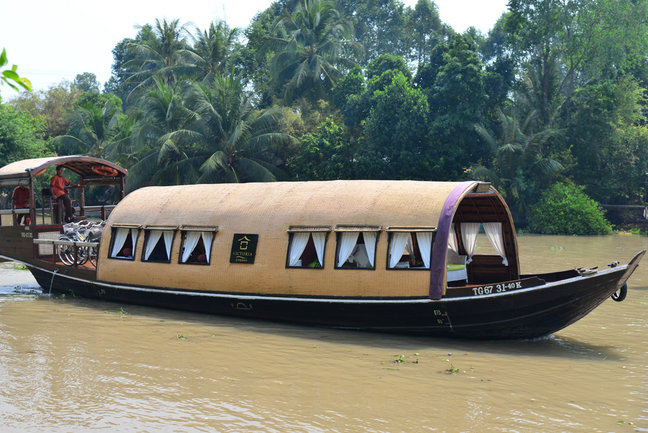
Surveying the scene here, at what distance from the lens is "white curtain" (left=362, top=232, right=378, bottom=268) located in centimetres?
977

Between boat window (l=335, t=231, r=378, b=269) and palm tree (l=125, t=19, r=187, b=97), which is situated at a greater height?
palm tree (l=125, t=19, r=187, b=97)

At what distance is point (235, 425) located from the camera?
21.1 ft

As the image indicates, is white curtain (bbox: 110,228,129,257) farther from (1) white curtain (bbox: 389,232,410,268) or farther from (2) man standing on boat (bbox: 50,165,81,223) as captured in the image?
(1) white curtain (bbox: 389,232,410,268)

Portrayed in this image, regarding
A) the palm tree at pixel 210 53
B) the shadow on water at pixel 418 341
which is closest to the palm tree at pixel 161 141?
the palm tree at pixel 210 53

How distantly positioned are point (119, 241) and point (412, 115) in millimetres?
21635

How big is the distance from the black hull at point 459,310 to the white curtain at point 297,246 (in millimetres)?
616

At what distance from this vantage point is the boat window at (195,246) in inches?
448

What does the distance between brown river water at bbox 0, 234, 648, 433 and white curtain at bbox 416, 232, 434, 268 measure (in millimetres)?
1266

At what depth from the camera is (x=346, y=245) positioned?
10031 mm

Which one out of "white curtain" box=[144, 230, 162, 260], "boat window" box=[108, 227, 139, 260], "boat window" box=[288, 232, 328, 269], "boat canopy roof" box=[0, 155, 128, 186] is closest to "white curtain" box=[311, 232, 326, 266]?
"boat window" box=[288, 232, 328, 269]

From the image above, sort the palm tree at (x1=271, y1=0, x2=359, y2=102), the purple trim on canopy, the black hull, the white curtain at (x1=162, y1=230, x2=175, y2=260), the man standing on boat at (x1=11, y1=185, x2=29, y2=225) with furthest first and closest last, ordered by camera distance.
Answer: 1. the palm tree at (x1=271, y1=0, x2=359, y2=102)
2. the man standing on boat at (x1=11, y1=185, x2=29, y2=225)
3. the white curtain at (x1=162, y1=230, x2=175, y2=260)
4. the purple trim on canopy
5. the black hull

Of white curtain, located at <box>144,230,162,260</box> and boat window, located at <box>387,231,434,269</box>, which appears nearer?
boat window, located at <box>387,231,434,269</box>

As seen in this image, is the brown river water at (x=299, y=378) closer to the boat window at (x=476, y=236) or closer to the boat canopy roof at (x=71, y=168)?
the boat window at (x=476, y=236)

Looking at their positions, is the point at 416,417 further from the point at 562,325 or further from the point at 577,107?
the point at 577,107
